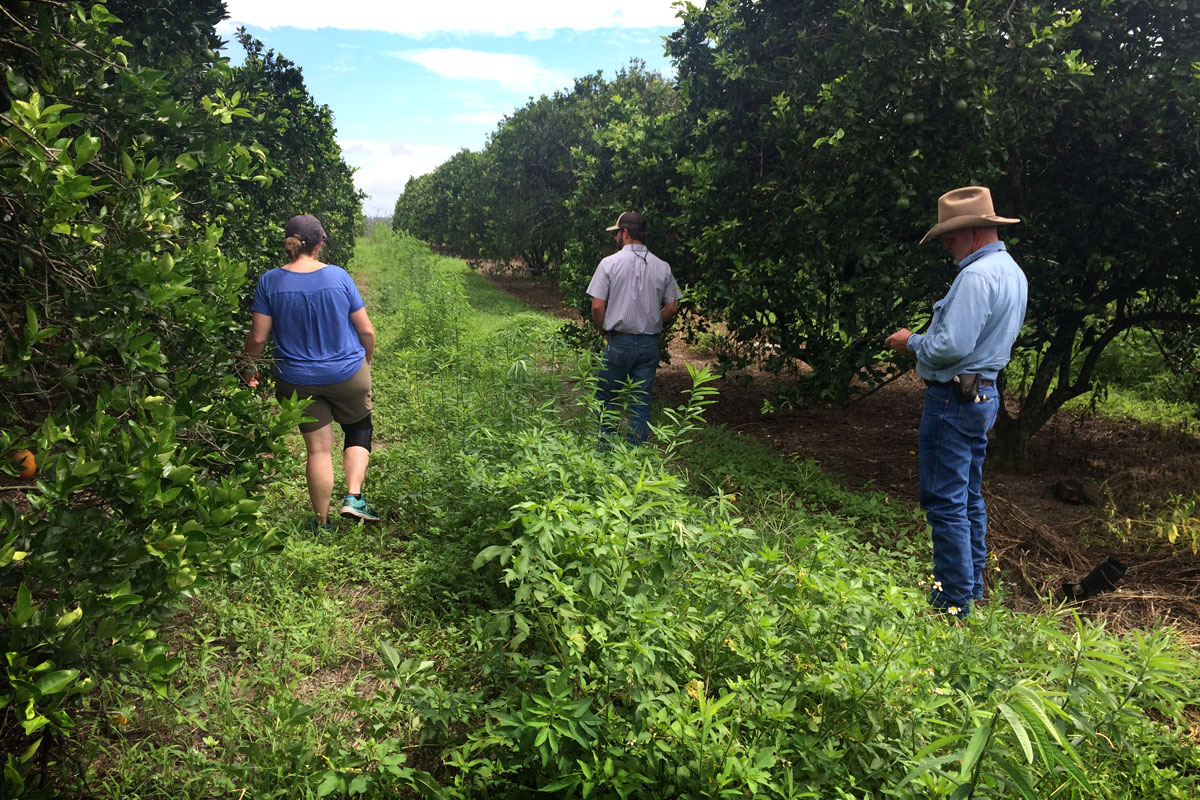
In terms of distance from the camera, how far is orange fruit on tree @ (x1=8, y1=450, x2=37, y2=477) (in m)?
1.87

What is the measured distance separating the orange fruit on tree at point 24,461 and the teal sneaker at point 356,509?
213 cm

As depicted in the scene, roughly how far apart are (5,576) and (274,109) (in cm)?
988

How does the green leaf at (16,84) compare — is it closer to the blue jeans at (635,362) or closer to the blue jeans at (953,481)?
the blue jeans at (635,362)

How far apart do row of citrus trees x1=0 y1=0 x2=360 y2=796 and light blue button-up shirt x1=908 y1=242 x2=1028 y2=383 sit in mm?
2931

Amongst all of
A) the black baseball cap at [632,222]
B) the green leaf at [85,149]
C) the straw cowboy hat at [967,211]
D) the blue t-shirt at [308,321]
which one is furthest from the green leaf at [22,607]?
the black baseball cap at [632,222]

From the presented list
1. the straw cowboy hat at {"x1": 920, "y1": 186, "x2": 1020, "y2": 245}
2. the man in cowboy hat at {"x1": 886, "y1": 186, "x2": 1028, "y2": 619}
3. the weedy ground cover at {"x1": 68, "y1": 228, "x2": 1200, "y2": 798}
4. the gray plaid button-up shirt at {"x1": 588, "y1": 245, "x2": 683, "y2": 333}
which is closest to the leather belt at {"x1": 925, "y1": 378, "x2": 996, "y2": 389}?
the man in cowboy hat at {"x1": 886, "y1": 186, "x2": 1028, "y2": 619}

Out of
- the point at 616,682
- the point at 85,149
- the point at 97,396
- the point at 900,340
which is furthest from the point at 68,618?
the point at 900,340

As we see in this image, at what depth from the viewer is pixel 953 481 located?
3.41m

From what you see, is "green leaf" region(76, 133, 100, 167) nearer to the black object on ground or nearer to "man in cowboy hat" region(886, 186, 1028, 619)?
"man in cowboy hat" region(886, 186, 1028, 619)

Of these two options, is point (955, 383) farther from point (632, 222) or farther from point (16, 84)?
point (16, 84)

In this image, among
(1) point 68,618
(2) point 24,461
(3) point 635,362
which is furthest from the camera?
(3) point 635,362

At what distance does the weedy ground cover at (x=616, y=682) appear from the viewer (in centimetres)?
199

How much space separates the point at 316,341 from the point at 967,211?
3.53m

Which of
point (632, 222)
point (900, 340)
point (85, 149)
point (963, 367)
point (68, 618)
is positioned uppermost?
point (632, 222)
